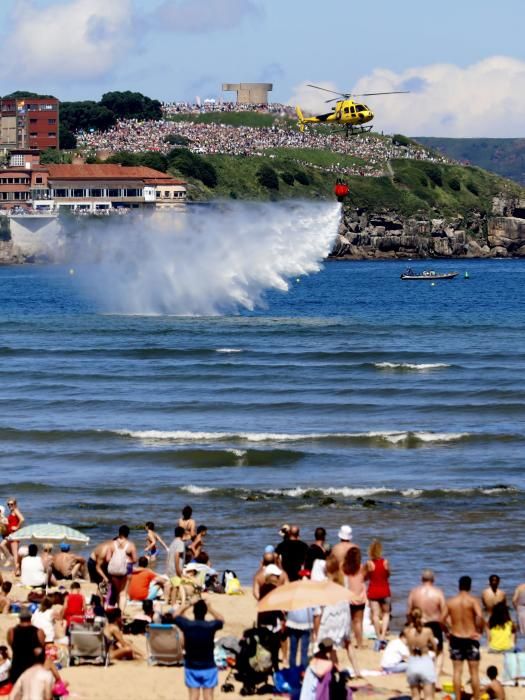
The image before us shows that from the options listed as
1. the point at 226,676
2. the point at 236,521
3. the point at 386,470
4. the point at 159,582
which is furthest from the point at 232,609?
the point at 386,470

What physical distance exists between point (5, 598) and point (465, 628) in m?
7.71

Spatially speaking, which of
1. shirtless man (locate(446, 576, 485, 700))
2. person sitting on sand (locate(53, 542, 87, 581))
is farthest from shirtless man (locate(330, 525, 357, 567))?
person sitting on sand (locate(53, 542, 87, 581))

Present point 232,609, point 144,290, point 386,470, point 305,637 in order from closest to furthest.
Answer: point 305,637
point 232,609
point 386,470
point 144,290

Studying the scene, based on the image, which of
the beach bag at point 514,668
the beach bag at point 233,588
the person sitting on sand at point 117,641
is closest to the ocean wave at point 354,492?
the beach bag at point 233,588

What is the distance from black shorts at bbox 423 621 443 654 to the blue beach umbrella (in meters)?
9.30

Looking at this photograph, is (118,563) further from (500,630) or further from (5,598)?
(500,630)

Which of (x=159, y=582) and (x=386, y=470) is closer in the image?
(x=159, y=582)

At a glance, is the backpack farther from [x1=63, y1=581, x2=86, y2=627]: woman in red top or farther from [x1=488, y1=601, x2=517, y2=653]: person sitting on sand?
[x1=488, y1=601, x2=517, y2=653]: person sitting on sand

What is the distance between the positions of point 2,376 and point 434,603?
39.1 metres

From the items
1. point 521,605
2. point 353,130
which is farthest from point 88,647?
point 353,130

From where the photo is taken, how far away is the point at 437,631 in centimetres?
1816

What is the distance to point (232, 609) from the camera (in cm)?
2217

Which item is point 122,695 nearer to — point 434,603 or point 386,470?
point 434,603

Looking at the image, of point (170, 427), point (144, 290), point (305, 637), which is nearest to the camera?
point (305, 637)
